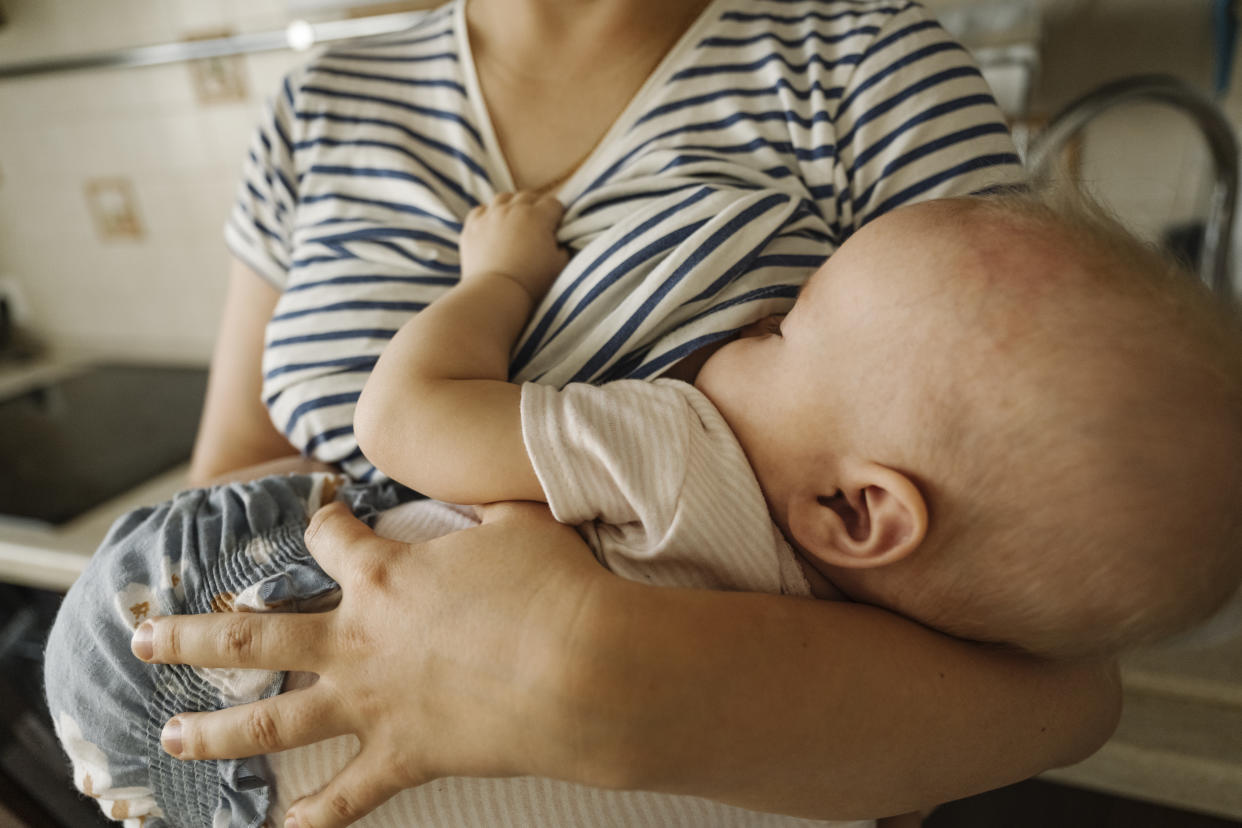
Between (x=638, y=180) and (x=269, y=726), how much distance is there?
1.56ft

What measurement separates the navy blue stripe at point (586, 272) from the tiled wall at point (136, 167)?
0.93 metres

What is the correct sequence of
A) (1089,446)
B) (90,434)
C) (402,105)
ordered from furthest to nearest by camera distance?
1. (90,434)
2. (402,105)
3. (1089,446)

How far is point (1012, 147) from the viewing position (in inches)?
23.8

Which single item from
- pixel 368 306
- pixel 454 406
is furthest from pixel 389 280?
pixel 454 406

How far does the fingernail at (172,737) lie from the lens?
1.50 ft

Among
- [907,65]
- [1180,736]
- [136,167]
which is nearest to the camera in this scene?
[907,65]

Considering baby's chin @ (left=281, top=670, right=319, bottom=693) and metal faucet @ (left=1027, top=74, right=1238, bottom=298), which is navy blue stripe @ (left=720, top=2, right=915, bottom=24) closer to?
metal faucet @ (left=1027, top=74, right=1238, bottom=298)

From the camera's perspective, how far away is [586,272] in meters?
0.56

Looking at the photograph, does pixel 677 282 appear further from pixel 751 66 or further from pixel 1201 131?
pixel 1201 131

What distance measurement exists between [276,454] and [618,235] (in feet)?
1.66

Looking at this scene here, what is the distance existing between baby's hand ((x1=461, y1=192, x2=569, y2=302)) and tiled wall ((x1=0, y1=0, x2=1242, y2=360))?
3.19ft

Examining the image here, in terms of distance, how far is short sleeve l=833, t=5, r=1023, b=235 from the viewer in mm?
594

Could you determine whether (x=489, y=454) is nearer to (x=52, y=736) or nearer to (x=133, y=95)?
(x=52, y=736)

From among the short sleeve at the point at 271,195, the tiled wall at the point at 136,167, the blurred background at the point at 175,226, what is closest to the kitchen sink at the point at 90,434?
the blurred background at the point at 175,226
